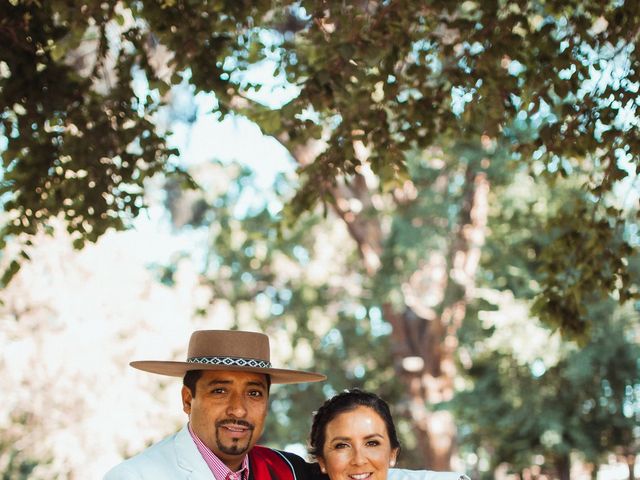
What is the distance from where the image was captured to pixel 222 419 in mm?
4914

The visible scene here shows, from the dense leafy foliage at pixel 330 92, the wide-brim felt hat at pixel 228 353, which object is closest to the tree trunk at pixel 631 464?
the dense leafy foliage at pixel 330 92

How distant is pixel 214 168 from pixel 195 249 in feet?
7.74

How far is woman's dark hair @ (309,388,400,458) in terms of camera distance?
484 centimetres

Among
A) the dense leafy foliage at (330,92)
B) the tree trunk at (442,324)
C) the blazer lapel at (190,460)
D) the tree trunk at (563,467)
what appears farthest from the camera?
the tree trunk at (563,467)

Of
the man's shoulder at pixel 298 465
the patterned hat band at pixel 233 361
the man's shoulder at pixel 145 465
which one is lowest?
the man's shoulder at pixel 145 465

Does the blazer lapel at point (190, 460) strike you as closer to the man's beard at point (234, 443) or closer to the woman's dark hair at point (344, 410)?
the man's beard at point (234, 443)

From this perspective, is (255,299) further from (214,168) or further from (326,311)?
(214,168)

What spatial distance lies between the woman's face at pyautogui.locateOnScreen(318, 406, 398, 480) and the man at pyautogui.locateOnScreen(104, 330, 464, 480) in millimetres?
408

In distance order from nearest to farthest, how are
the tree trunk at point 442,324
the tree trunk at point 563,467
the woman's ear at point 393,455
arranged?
the woman's ear at point 393,455, the tree trunk at point 442,324, the tree trunk at point 563,467

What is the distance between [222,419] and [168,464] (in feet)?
1.07

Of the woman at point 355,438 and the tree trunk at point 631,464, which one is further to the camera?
the tree trunk at point 631,464

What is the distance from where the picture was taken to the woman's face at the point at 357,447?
4.67 m

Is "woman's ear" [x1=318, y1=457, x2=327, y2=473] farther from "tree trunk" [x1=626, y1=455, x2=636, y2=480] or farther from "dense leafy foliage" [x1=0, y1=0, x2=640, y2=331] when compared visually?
"tree trunk" [x1=626, y1=455, x2=636, y2=480]

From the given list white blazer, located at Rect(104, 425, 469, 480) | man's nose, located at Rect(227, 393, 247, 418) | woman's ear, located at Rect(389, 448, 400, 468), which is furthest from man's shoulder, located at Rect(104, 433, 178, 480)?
woman's ear, located at Rect(389, 448, 400, 468)
